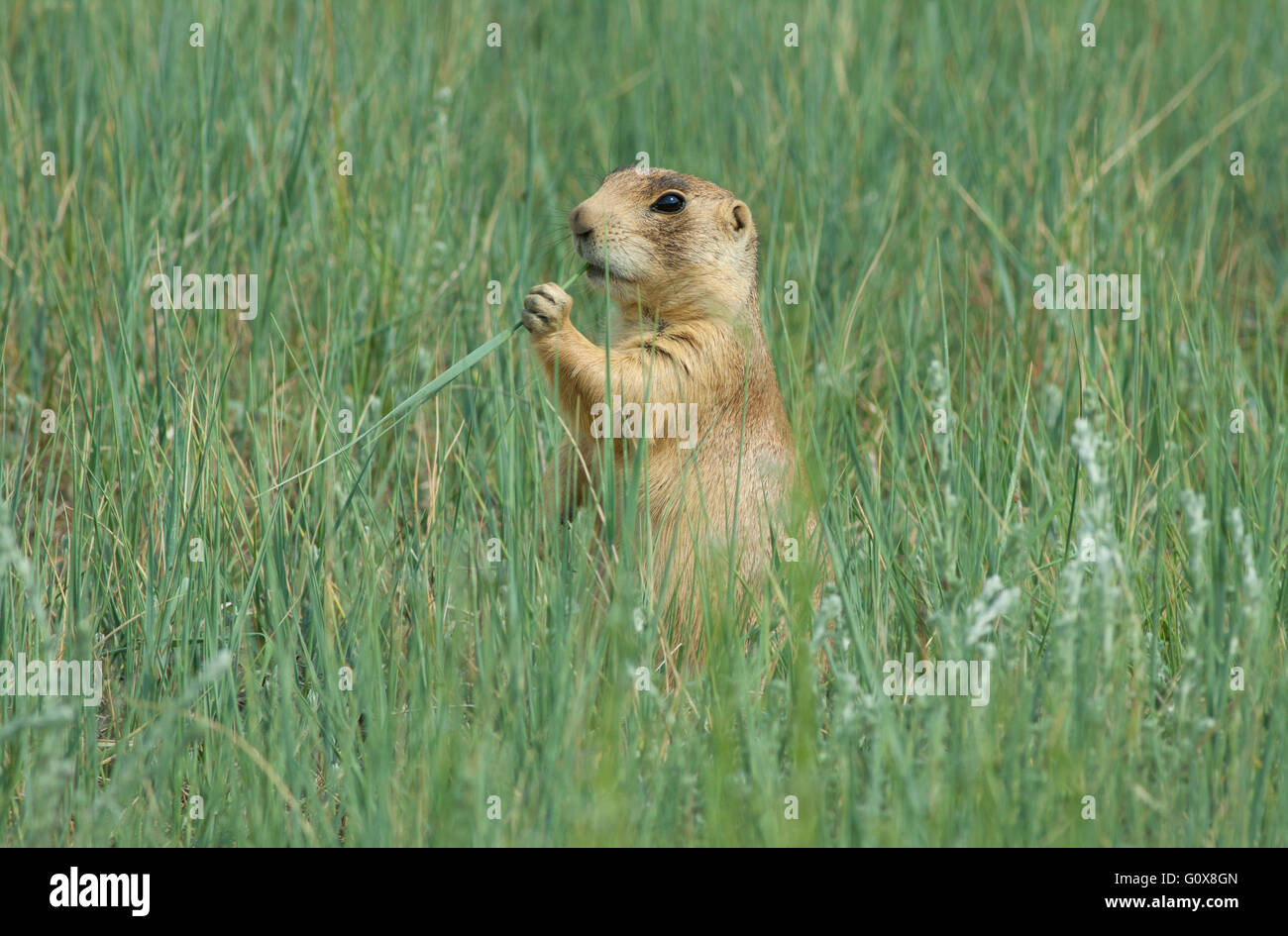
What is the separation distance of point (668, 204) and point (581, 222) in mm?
325

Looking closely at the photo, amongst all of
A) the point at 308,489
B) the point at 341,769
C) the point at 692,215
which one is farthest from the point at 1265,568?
the point at 308,489

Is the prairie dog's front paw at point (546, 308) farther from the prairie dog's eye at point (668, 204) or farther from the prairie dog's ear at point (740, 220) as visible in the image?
the prairie dog's ear at point (740, 220)

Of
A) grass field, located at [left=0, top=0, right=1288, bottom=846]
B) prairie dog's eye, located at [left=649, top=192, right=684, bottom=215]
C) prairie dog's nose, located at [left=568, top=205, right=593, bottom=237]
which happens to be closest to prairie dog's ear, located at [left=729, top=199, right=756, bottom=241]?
prairie dog's eye, located at [left=649, top=192, right=684, bottom=215]

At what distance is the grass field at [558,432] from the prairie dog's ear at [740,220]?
13.7 inches

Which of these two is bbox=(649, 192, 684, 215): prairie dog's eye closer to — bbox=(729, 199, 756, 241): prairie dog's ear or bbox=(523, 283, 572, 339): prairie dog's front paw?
bbox=(729, 199, 756, 241): prairie dog's ear

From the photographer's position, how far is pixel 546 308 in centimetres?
373

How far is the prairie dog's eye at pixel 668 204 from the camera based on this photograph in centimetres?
409

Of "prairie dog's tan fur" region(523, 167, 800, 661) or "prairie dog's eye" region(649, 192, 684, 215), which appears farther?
"prairie dog's eye" region(649, 192, 684, 215)

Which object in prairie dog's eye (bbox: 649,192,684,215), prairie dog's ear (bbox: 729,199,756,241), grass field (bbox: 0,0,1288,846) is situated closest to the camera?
grass field (bbox: 0,0,1288,846)

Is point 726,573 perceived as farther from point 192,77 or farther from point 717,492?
point 192,77

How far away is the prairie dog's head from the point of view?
156 inches

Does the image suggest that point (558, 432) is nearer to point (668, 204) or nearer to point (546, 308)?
point (546, 308)

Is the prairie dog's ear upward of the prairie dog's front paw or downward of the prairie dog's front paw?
upward

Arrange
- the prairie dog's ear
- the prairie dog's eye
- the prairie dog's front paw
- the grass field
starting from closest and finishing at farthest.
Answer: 1. the grass field
2. the prairie dog's front paw
3. the prairie dog's eye
4. the prairie dog's ear
